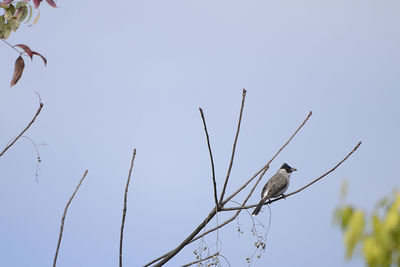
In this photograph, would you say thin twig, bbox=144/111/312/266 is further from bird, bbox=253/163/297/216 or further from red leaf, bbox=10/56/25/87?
bird, bbox=253/163/297/216

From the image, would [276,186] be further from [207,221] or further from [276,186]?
[207,221]

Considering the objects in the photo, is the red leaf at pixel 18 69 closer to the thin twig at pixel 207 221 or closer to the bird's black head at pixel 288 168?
the thin twig at pixel 207 221

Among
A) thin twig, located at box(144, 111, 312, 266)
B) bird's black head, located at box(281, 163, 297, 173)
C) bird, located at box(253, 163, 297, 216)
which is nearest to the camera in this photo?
thin twig, located at box(144, 111, 312, 266)

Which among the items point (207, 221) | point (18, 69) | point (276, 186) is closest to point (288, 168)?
point (276, 186)

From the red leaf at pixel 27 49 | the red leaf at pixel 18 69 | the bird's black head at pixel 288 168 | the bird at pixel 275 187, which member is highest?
the bird's black head at pixel 288 168

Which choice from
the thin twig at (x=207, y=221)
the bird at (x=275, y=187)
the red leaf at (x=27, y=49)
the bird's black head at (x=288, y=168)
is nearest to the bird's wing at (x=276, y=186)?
the bird at (x=275, y=187)

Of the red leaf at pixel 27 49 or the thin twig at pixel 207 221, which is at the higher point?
the red leaf at pixel 27 49

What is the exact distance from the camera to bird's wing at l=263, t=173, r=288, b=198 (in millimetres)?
11188

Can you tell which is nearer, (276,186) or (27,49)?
(27,49)

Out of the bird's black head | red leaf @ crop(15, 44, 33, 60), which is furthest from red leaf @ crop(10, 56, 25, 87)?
the bird's black head

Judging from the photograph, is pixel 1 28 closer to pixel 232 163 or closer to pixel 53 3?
pixel 53 3

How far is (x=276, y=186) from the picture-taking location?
1129cm

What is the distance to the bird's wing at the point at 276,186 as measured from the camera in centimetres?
1119

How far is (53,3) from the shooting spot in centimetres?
456
